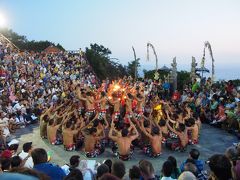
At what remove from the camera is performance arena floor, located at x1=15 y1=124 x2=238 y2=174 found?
11.8 metres

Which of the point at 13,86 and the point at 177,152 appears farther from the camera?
the point at 13,86

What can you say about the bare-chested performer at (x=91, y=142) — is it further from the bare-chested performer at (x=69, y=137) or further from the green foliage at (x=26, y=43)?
the green foliage at (x=26, y=43)

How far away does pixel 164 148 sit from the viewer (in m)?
13.1

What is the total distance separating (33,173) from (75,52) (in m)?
33.7

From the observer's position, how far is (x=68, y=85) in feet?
74.1

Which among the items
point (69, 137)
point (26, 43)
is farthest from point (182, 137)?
point (26, 43)

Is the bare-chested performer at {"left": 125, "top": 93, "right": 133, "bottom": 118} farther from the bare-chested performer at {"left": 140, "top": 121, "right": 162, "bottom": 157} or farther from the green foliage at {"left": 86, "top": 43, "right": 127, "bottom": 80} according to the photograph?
the green foliage at {"left": 86, "top": 43, "right": 127, "bottom": 80}

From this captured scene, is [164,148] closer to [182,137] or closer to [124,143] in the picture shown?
[182,137]

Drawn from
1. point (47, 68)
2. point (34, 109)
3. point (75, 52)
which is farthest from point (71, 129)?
point (75, 52)

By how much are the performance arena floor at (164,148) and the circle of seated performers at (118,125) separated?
21 cm

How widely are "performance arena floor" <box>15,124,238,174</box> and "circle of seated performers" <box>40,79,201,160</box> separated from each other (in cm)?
21

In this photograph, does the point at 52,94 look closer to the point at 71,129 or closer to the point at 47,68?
the point at 47,68

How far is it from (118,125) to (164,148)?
1.72m

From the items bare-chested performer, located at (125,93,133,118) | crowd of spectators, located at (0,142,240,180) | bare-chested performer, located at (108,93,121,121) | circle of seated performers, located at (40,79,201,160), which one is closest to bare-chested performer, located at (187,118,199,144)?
circle of seated performers, located at (40,79,201,160)
